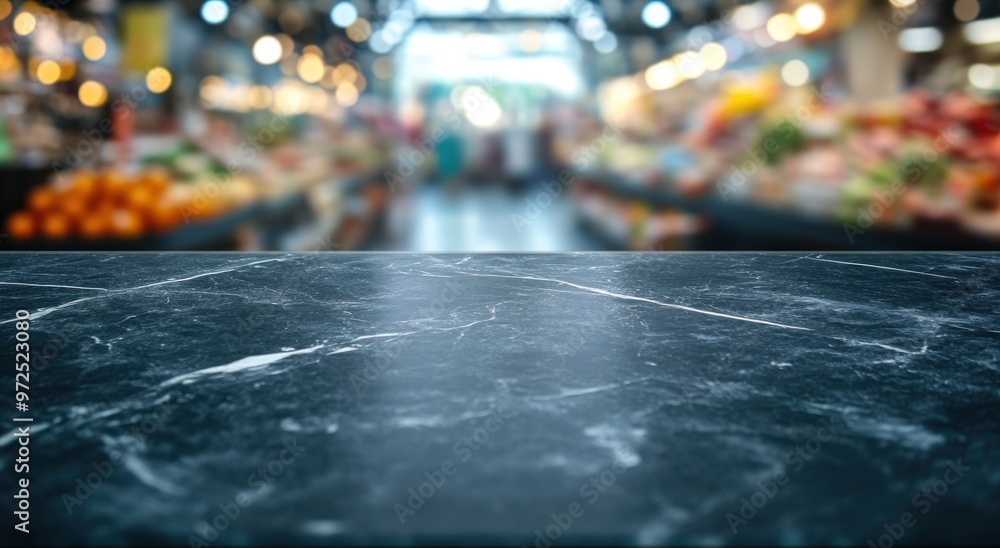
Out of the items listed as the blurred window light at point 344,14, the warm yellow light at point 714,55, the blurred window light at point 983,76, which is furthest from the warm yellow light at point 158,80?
the blurred window light at point 983,76

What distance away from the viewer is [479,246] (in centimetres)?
414

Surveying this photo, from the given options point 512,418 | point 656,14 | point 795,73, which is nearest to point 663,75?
point 656,14

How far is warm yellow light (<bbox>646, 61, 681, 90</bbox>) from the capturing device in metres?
4.96

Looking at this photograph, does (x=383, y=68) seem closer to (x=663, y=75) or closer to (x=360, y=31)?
(x=360, y=31)

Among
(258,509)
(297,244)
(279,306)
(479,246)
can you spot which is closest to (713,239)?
(479,246)

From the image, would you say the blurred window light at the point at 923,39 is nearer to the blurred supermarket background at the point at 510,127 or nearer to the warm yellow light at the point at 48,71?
the blurred supermarket background at the point at 510,127

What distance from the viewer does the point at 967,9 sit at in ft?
11.7

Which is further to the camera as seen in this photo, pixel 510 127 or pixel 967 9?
pixel 510 127

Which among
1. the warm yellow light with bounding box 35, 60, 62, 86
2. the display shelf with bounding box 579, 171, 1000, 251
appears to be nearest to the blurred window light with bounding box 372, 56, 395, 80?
the display shelf with bounding box 579, 171, 1000, 251

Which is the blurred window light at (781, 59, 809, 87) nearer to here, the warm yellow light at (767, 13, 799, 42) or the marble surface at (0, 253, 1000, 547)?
the warm yellow light at (767, 13, 799, 42)

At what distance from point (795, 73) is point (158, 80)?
3.22 m

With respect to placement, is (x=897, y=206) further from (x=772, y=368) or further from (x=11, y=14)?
(x=11, y=14)

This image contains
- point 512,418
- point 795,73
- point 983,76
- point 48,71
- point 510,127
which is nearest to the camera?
point 512,418

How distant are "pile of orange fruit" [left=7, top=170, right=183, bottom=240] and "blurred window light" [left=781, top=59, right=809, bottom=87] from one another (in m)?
2.96
